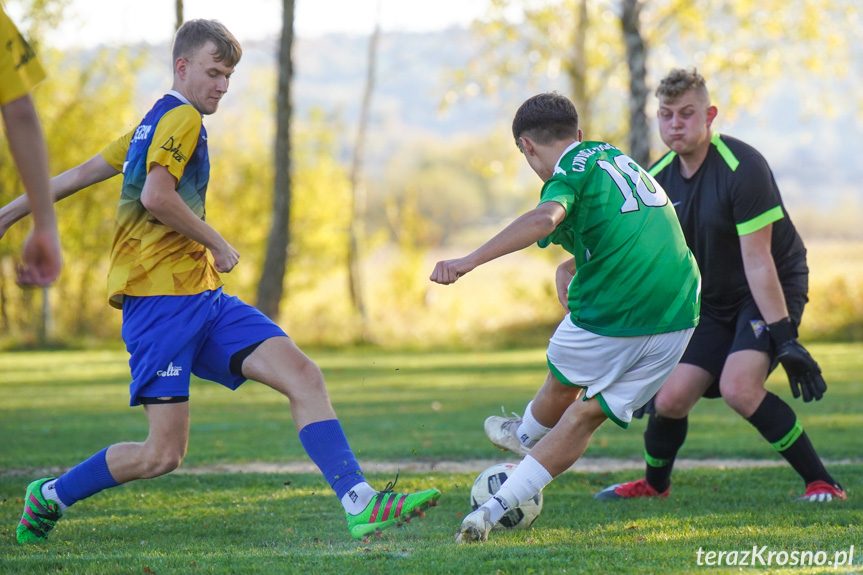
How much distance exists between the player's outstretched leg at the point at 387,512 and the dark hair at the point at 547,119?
5.25 feet

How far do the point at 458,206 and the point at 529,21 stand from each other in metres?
68.1

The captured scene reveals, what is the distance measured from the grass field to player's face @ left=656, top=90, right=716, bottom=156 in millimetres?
2001

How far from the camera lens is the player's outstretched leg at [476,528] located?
4.02 meters

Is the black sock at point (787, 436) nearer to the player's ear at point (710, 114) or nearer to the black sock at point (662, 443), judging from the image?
the black sock at point (662, 443)

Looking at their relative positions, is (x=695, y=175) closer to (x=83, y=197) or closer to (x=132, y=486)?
(x=132, y=486)

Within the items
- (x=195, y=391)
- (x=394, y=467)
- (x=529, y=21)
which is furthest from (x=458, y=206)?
(x=394, y=467)

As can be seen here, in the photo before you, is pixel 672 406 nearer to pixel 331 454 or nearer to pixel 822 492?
pixel 822 492

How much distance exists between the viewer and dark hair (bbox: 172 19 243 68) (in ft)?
13.6

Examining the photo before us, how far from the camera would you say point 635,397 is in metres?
4.12

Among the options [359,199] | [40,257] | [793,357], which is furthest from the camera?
[359,199]

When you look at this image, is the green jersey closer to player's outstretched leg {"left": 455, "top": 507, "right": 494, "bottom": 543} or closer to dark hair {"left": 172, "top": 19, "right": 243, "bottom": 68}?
player's outstretched leg {"left": 455, "top": 507, "right": 494, "bottom": 543}

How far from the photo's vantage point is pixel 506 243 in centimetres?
365

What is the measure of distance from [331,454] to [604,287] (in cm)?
140

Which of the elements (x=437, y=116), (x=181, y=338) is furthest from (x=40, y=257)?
(x=437, y=116)
